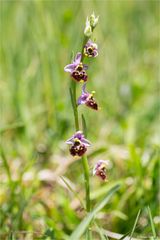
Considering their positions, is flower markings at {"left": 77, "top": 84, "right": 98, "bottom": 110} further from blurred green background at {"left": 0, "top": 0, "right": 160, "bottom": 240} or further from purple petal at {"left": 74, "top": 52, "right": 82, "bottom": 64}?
blurred green background at {"left": 0, "top": 0, "right": 160, "bottom": 240}

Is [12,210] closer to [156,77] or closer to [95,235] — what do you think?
[95,235]

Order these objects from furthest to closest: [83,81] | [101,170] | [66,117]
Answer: [66,117] → [101,170] → [83,81]

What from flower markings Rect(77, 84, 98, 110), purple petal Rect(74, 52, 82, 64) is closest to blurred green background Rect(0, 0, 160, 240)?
flower markings Rect(77, 84, 98, 110)

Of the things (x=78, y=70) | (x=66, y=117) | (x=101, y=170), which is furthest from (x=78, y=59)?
(x=66, y=117)

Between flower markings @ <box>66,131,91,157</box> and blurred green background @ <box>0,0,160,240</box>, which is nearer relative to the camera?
flower markings @ <box>66,131,91,157</box>

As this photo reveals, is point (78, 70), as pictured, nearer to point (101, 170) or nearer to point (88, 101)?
point (88, 101)

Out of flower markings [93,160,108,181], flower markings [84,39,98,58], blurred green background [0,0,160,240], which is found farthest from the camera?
blurred green background [0,0,160,240]

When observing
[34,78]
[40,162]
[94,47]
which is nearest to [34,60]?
[34,78]
